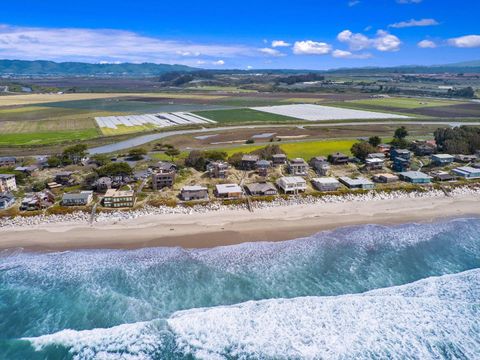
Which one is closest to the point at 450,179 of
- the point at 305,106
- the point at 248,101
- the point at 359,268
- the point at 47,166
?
the point at 359,268

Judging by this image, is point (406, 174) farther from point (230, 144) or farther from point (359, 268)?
point (230, 144)

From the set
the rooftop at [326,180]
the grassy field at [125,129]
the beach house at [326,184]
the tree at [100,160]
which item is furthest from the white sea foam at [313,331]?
the grassy field at [125,129]

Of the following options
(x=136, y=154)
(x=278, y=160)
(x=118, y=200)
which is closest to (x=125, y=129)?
(x=136, y=154)

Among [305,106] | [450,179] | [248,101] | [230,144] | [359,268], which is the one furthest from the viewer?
[248,101]

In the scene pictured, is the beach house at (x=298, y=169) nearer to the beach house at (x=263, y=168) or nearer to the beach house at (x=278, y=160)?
the beach house at (x=263, y=168)

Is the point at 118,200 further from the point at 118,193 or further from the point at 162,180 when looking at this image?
the point at 162,180
